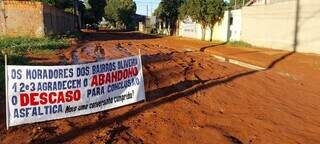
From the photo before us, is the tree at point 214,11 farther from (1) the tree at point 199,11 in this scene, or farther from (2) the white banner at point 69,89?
(2) the white banner at point 69,89

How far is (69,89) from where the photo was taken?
7773mm

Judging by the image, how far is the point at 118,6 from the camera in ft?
288

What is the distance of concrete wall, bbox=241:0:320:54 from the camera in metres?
23.6

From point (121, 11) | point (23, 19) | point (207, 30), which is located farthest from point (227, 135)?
point (121, 11)

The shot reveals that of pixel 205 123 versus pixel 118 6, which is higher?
pixel 118 6

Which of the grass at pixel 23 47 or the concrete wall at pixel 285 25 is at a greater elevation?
the concrete wall at pixel 285 25

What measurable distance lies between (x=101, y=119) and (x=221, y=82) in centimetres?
556

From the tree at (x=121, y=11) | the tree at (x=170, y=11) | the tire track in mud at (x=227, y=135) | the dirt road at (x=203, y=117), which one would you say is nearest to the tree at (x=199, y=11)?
the tree at (x=170, y=11)

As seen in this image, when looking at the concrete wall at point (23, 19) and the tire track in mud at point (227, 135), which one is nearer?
the tire track in mud at point (227, 135)

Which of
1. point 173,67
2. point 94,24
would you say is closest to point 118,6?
point 94,24

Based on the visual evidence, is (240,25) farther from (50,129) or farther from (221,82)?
(50,129)

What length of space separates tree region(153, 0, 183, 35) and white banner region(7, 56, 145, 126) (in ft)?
171

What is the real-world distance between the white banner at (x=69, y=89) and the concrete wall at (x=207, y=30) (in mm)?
30016

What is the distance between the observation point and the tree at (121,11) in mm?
88562
